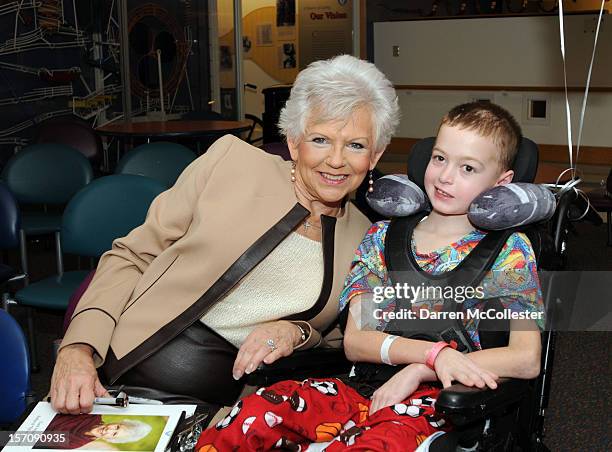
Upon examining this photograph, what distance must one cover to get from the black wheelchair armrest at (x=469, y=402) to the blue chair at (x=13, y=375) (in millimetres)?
969

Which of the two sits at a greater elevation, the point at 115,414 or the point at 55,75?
the point at 55,75

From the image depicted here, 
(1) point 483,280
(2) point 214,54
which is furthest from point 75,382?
(2) point 214,54

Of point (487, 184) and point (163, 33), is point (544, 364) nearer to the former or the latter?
point (487, 184)

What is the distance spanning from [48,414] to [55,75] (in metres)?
6.35

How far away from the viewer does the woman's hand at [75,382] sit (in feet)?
5.59

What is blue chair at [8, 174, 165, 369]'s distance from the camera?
326 cm

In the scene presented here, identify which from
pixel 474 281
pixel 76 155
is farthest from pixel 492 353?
pixel 76 155

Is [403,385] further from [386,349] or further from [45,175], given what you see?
[45,175]

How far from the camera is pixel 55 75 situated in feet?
24.6

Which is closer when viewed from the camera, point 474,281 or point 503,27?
point 474,281

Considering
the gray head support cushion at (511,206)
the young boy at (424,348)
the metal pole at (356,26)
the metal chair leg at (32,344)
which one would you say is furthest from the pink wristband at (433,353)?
the metal pole at (356,26)

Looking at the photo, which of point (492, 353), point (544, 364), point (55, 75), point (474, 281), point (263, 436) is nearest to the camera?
point (263, 436)

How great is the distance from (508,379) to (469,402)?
191 millimetres

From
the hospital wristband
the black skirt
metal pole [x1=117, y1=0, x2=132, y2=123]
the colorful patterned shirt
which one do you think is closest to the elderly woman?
the black skirt
